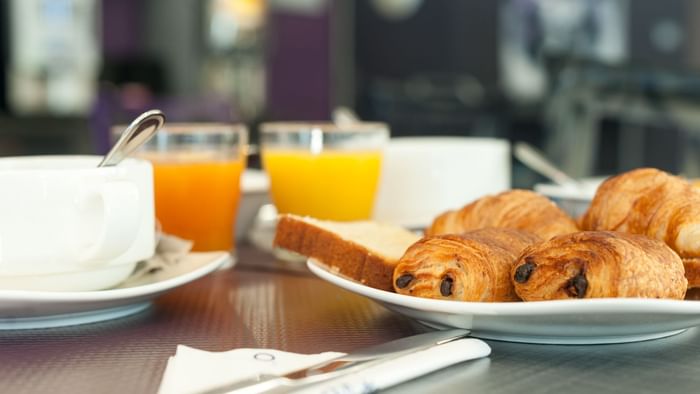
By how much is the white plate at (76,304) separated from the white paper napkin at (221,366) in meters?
0.11

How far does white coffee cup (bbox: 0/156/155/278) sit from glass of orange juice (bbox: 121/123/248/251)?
27 cm

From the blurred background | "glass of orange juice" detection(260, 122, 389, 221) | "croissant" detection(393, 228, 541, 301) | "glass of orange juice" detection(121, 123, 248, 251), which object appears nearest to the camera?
"croissant" detection(393, 228, 541, 301)

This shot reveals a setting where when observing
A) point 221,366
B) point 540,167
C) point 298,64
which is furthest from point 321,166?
point 298,64

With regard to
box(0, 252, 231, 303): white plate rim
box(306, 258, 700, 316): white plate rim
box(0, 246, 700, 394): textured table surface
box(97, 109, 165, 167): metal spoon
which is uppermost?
box(97, 109, 165, 167): metal spoon

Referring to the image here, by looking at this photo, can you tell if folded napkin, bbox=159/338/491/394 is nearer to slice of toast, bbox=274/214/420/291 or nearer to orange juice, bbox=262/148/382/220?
slice of toast, bbox=274/214/420/291

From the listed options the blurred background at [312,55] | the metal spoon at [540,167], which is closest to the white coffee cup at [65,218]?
the metal spoon at [540,167]

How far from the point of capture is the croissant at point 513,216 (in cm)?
68

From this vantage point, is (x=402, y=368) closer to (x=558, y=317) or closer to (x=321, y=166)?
(x=558, y=317)

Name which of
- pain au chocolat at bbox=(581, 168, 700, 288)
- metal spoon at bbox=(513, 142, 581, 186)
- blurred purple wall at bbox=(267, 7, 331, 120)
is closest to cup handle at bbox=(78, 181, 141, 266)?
pain au chocolat at bbox=(581, 168, 700, 288)

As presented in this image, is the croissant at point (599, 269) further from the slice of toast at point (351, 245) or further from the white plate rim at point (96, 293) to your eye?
the white plate rim at point (96, 293)

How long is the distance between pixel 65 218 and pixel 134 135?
9 cm

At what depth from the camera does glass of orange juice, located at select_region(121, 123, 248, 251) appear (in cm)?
89

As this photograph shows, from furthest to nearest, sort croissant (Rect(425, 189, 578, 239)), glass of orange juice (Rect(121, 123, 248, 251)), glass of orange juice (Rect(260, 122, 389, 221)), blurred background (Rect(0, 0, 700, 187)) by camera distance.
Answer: blurred background (Rect(0, 0, 700, 187)) → glass of orange juice (Rect(260, 122, 389, 221)) → glass of orange juice (Rect(121, 123, 248, 251)) → croissant (Rect(425, 189, 578, 239))

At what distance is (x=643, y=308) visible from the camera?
0.49m
